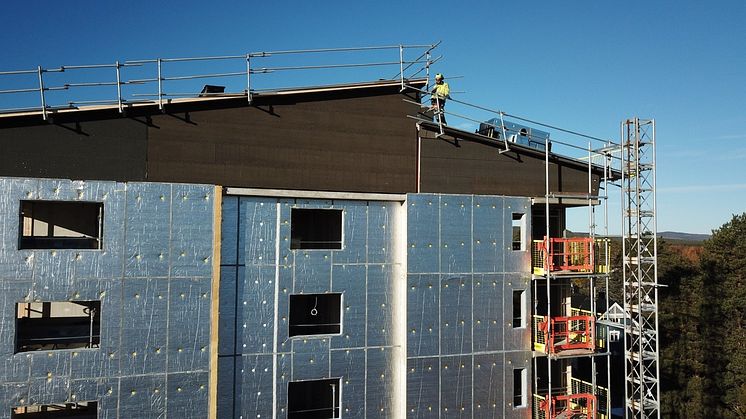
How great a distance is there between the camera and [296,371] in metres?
16.9

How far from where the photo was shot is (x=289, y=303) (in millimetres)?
17016

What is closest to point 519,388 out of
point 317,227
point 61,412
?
point 317,227

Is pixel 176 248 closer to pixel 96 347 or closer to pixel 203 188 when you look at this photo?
pixel 203 188

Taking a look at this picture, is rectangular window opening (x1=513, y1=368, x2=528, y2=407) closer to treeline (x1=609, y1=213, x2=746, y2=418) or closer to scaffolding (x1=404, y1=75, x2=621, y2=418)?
scaffolding (x1=404, y1=75, x2=621, y2=418)

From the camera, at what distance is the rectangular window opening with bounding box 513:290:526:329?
19.7 m

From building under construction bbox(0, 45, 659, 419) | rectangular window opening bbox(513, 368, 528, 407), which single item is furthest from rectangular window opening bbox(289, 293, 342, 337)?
rectangular window opening bbox(513, 368, 528, 407)

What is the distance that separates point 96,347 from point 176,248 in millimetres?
3440

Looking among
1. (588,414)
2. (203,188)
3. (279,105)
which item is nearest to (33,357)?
(203,188)

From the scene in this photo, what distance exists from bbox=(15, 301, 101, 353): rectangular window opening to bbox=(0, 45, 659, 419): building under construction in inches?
4.8

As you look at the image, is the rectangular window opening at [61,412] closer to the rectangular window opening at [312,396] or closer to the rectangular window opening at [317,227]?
the rectangular window opening at [312,396]

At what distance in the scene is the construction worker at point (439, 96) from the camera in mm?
18938

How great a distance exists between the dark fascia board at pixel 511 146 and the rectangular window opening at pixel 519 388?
7.85 m

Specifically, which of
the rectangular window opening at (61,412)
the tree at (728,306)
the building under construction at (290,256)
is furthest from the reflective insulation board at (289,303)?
the tree at (728,306)

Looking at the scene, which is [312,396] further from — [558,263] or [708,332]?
[708,332]
